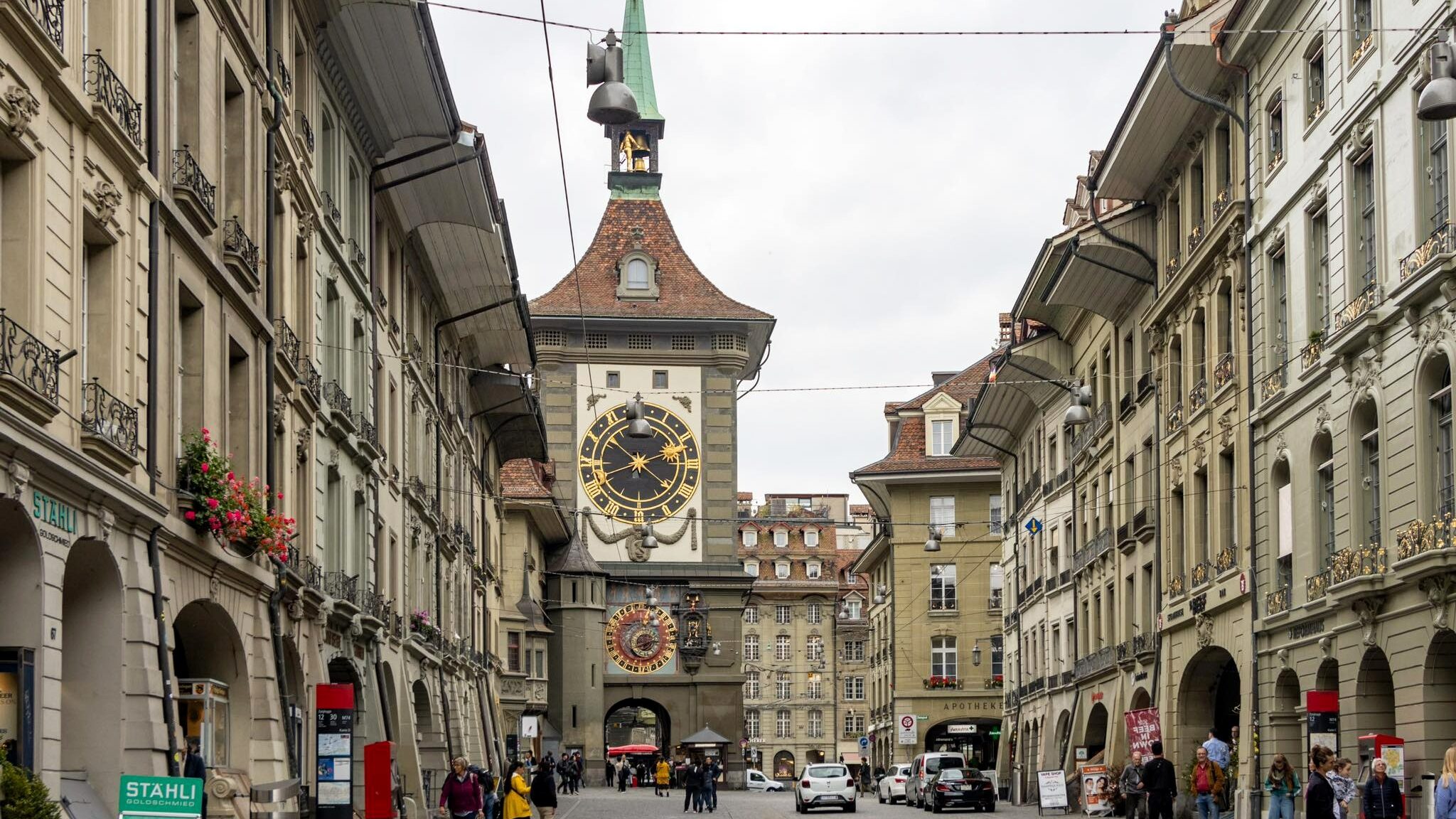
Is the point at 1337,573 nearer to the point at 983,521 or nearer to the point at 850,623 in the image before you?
the point at 983,521

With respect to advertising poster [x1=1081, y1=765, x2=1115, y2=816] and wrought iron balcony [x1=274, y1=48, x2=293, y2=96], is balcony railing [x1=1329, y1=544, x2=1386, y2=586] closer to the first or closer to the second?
advertising poster [x1=1081, y1=765, x2=1115, y2=816]

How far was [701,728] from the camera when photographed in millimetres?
91688

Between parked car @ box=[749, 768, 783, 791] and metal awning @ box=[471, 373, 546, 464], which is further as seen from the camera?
parked car @ box=[749, 768, 783, 791]

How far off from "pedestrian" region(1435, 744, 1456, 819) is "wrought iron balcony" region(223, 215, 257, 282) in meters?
13.3

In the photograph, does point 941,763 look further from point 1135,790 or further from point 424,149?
point 424,149

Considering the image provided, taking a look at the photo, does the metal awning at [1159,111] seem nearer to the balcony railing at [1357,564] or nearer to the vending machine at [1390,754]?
the balcony railing at [1357,564]

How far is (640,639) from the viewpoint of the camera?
92125 millimetres

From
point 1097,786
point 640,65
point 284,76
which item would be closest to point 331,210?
point 284,76

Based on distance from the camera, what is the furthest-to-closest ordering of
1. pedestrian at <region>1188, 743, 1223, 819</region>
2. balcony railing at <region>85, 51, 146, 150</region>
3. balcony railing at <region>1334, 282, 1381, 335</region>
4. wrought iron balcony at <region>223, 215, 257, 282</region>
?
pedestrian at <region>1188, 743, 1223, 819</region> → balcony railing at <region>1334, 282, 1381, 335</region> → wrought iron balcony at <region>223, 215, 257, 282</region> → balcony railing at <region>85, 51, 146, 150</region>

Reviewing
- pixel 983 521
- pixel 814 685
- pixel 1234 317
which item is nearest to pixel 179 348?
pixel 1234 317

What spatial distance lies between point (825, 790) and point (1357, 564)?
87.6 feet

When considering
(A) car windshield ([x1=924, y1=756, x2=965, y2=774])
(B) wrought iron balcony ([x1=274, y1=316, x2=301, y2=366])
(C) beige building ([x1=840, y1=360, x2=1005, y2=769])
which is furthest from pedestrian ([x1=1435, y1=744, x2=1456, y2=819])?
(C) beige building ([x1=840, y1=360, x2=1005, y2=769])

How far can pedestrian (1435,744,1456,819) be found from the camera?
700 inches

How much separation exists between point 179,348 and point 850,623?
123 meters
